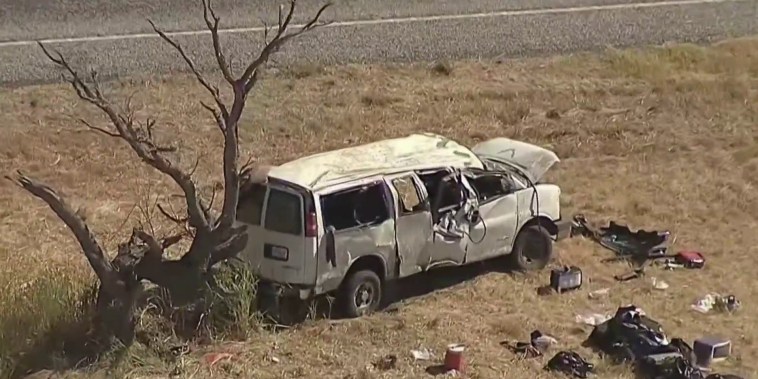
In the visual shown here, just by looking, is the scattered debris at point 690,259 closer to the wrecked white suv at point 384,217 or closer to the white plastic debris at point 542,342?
the wrecked white suv at point 384,217

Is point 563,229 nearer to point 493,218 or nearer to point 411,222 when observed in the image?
point 493,218

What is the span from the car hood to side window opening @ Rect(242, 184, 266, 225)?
3119 mm

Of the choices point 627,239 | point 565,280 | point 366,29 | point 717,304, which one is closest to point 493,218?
point 565,280

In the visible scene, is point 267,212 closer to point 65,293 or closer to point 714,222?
point 65,293

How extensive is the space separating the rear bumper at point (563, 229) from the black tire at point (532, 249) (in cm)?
30

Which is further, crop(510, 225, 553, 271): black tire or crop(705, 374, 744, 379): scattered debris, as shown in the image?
crop(510, 225, 553, 271): black tire

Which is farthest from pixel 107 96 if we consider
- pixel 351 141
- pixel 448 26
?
pixel 448 26

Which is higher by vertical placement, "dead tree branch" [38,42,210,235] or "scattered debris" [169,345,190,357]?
"dead tree branch" [38,42,210,235]

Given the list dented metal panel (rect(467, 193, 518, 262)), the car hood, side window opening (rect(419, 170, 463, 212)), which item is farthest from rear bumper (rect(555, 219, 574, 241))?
side window opening (rect(419, 170, 463, 212))

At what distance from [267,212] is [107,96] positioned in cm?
689

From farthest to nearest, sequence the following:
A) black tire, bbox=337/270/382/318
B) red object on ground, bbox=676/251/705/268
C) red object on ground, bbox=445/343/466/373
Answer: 1. red object on ground, bbox=676/251/705/268
2. black tire, bbox=337/270/382/318
3. red object on ground, bbox=445/343/466/373

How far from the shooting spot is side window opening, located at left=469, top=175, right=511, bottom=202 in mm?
13211

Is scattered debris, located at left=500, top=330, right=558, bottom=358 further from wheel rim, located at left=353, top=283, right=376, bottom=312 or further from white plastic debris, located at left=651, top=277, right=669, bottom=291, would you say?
white plastic debris, located at left=651, top=277, right=669, bottom=291

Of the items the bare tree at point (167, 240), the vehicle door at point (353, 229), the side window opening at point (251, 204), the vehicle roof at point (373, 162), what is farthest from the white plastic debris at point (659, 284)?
the bare tree at point (167, 240)
